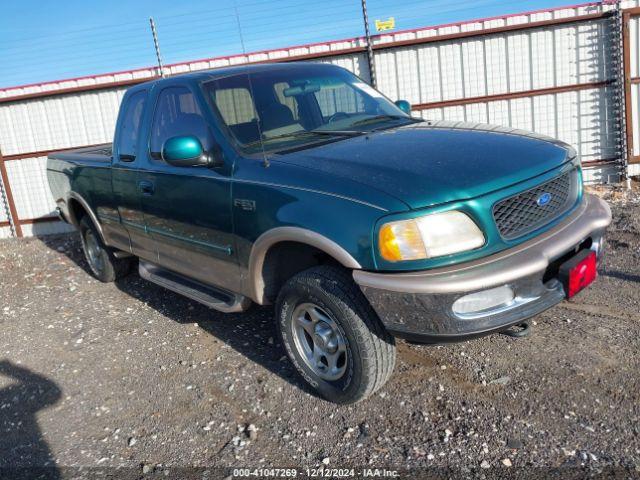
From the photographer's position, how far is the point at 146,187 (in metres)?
4.41

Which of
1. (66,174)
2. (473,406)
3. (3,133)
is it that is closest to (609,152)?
(473,406)

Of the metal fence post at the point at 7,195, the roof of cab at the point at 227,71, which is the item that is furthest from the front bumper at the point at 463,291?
the metal fence post at the point at 7,195

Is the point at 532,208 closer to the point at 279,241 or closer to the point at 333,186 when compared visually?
the point at 333,186

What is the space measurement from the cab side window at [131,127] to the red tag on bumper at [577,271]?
343cm

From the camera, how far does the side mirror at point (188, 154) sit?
357 cm

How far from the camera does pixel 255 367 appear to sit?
3.98m

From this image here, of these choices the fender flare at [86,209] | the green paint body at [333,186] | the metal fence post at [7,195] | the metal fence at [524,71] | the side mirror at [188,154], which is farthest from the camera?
the metal fence post at [7,195]

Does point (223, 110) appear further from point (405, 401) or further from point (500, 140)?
point (405, 401)

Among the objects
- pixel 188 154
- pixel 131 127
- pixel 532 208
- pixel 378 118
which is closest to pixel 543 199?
pixel 532 208

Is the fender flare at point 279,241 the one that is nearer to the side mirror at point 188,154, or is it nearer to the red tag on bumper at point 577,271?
the side mirror at point 188,154

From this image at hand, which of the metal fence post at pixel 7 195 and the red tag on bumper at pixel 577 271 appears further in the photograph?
the metal fence post at pixel 7 195

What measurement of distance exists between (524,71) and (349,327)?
7373 mm

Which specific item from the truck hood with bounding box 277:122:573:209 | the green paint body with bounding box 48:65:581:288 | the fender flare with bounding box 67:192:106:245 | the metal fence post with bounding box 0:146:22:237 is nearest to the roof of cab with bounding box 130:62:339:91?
the green paint body with bounding box 48:65:581:288

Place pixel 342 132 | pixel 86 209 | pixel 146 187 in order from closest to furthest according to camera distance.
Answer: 1. pixel 342 132
2. pixel 146 187
3. pixel 86 209
